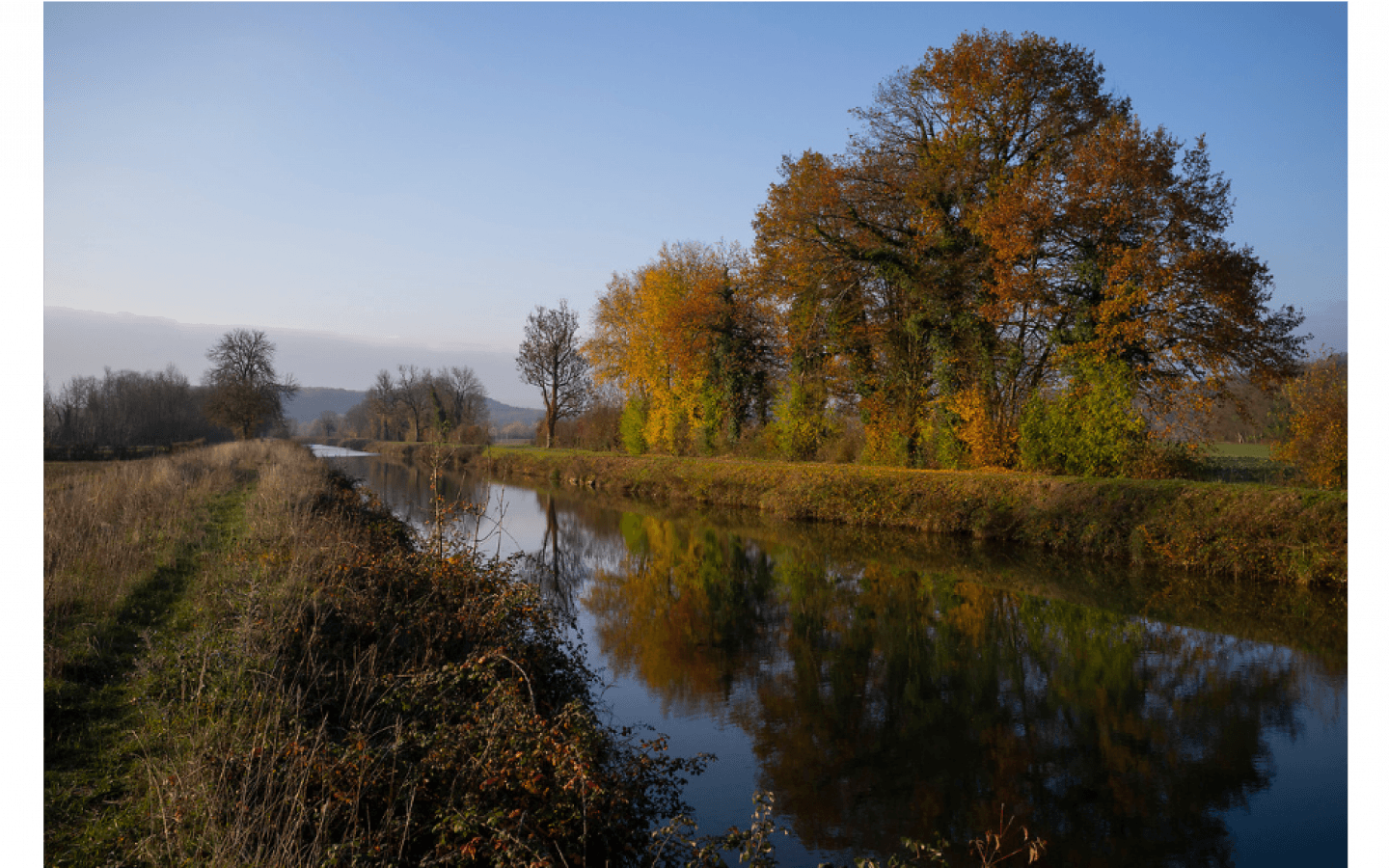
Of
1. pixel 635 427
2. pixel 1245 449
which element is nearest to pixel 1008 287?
pixel 1245 449

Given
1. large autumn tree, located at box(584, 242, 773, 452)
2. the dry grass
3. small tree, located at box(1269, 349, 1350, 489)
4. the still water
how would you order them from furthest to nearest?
large autumn tree, located at box(584, 242, 773, 452)
small tree, located at box(1269, 349, 1350, 489)
the dry grass
the still water

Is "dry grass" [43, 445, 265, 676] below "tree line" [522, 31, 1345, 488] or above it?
below

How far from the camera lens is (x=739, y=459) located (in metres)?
25.1

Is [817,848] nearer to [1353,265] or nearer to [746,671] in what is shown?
[746,671]

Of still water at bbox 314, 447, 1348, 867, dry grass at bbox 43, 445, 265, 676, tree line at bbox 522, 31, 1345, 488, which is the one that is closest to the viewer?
still water at bbox 314, 447, 1348, 867

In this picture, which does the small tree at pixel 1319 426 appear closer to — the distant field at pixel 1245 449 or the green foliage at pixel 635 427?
the distant field at pixel 1245 449

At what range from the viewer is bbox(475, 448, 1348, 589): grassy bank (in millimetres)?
10750

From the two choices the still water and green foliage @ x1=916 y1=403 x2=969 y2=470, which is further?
green foliage @ x1=916 y1=403 x2=969 y2=470

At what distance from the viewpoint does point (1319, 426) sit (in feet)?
42.5

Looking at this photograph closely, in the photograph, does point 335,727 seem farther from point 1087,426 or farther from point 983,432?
point 983,432

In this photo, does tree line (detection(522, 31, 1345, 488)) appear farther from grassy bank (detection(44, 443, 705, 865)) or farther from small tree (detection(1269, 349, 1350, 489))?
grassy bank (detection(44, 443, 705, 865))

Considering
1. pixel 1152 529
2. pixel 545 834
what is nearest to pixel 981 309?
pixel 1152 529

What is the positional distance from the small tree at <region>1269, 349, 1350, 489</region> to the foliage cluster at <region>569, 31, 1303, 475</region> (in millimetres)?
1316

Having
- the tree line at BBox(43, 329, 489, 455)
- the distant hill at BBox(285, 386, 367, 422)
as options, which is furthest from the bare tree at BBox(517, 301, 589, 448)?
the distant hill at BBox(285, 386, 367, 422)
